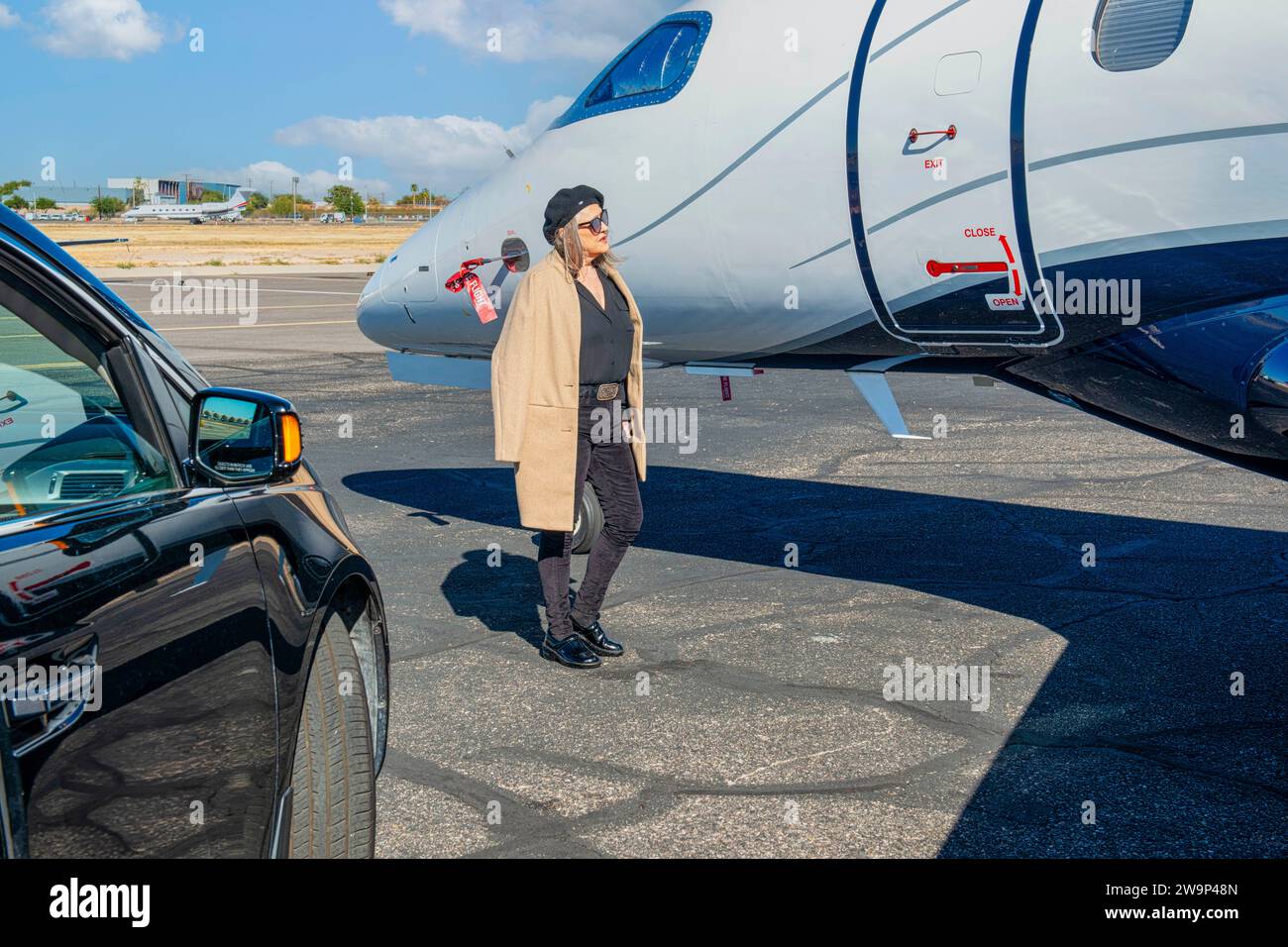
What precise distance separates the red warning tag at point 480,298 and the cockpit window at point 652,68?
0.97 meters

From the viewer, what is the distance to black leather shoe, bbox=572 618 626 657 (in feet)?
18.4

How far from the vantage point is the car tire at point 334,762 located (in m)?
2.89

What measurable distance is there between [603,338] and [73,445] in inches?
114

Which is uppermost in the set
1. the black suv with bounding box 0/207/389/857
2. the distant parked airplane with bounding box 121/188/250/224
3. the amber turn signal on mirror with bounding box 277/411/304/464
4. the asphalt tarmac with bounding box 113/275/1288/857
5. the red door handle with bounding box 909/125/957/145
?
the distant parked airplane with bounding box 121/188/250/224

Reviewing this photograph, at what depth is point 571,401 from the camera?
5348mm

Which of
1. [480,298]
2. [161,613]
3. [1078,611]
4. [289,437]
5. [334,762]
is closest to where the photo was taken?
[161,613]

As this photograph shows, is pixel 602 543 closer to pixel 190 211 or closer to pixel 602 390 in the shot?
pixel 602 390

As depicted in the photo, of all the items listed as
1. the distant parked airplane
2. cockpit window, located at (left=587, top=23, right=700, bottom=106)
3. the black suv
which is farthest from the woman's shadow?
the distant parked airplane

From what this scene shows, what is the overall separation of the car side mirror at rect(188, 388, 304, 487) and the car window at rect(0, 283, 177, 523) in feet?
A: 0.29

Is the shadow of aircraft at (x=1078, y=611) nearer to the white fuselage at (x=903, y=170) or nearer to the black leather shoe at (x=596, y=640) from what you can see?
the black leather shoe at (x=596, y=640)

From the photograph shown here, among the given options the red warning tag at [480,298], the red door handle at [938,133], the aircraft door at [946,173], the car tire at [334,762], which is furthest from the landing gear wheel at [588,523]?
the car tire at [334,762]

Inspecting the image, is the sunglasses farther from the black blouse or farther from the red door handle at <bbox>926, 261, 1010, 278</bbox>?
the red door handle at <bbox>926, 261, 1010, 278</bbox>

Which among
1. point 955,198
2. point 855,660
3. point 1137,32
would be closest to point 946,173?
point 955,198
